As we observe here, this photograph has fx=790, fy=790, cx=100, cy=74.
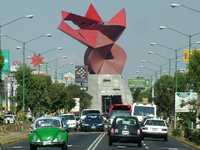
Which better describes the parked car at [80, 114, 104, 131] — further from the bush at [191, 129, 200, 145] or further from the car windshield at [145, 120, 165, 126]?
the bush at [191, 129, 200, 145]

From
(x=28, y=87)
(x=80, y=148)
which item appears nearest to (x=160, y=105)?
(x=28, y=87)

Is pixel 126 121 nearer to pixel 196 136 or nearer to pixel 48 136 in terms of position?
pixel 196 136

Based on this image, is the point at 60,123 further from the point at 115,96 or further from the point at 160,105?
the point at 115,96

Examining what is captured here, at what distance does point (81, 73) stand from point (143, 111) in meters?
106

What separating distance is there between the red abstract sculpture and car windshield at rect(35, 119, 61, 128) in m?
122

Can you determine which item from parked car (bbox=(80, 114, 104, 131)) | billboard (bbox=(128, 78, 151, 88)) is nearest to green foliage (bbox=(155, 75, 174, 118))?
parked car (bbox=(80, 114, 104, 131))

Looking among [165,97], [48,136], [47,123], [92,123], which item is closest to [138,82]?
[165,97]

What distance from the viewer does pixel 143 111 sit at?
72.9m

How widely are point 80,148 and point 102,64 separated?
122875 mm

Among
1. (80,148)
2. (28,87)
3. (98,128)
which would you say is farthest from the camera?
(28,87)

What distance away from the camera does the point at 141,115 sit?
7250cm

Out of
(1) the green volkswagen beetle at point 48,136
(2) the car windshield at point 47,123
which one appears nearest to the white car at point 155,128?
(2) the car windshield at point 47,123

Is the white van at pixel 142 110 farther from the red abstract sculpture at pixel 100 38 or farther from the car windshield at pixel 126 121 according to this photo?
the red abstract sculpture at pixel 100 38

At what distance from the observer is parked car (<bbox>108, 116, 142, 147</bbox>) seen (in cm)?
4506
